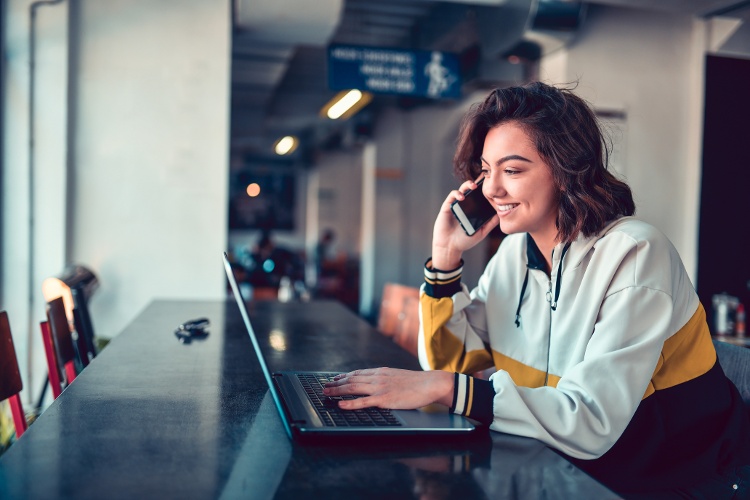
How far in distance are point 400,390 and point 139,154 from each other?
12.6 feet

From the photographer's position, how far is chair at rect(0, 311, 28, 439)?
172cm

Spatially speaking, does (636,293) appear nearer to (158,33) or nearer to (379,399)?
(379,399)

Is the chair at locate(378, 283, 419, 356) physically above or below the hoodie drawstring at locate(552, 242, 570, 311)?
below

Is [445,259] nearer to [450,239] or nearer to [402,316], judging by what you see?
[450,239]

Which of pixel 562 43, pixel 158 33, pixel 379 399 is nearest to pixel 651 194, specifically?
pixel 562 43

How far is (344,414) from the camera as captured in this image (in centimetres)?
119

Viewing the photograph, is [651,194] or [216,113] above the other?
[216,113]

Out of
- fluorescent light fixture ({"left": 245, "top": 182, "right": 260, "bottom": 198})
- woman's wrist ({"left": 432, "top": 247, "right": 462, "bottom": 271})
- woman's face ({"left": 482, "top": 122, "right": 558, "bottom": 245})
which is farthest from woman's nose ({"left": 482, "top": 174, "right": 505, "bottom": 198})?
fluorescent light fixture ({"left": 245, "top": 182, "right": 260, "bottom": 198})

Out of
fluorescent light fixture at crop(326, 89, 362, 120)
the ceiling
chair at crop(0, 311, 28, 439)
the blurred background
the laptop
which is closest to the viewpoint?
the laptop

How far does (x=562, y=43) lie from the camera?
5.13 meters

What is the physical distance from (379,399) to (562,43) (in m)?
4.56

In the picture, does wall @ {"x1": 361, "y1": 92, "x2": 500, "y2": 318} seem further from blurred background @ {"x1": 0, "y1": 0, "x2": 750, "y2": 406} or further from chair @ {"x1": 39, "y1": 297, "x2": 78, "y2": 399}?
chair @ {"x1": 39, "y1": 297, "x2": 78, "y2": 399}

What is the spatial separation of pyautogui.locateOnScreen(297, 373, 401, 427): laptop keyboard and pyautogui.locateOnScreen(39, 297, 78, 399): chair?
1104 millimetres

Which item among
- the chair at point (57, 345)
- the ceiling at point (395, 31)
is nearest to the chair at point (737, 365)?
the chair at point (57, 345)
